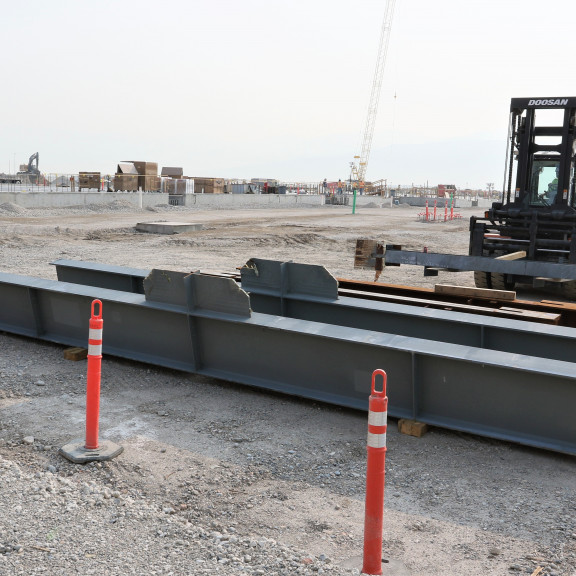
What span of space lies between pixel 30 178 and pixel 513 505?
6346 cm

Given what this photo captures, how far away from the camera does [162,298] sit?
725 centimetres

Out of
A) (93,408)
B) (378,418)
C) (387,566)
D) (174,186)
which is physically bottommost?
(387,566)

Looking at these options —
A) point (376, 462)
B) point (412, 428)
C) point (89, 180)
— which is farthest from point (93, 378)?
point (89, 180)

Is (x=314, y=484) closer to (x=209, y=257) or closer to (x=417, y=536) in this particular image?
(x=417, y=536)

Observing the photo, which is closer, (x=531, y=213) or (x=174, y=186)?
Result: (x=531, y=213)

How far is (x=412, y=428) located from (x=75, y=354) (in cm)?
398

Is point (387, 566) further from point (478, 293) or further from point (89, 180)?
point (89, 180)

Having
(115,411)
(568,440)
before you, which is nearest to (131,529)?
(115,411)

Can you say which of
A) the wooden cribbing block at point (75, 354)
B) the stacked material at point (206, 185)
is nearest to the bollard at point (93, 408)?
the wooden cribbing block at point (75, 354)

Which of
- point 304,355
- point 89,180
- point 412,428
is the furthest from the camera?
point 89,180

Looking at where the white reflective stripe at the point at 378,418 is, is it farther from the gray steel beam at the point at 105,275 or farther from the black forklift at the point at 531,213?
the black forklift at the point at 531,213

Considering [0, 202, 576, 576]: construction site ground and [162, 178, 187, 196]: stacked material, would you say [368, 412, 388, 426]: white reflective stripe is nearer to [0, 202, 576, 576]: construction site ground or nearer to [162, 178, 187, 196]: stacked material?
[0, 202, 576, 576]: construction site ground

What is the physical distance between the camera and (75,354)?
778cm

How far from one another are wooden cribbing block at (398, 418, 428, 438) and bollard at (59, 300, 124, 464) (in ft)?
7.67
